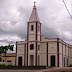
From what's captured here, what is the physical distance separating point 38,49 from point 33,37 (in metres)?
3.17

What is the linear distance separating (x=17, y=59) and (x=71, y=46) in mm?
16495

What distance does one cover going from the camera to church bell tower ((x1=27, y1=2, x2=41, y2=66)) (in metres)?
43.5

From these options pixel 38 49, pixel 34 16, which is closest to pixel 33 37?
pixel 38 49

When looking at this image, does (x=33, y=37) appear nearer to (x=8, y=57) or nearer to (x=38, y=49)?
(x=38, y=49)

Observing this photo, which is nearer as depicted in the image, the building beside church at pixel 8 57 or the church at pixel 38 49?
the church at pixel 38 49

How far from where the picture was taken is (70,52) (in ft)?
173

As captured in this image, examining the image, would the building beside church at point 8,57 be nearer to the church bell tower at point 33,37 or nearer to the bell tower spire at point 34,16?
the church bell tower at point 33,37

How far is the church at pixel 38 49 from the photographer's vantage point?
43.4 meters

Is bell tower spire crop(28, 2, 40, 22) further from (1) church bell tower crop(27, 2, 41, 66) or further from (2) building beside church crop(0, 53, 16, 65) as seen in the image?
(2) building beside church crop(0, 53, 16, 65)

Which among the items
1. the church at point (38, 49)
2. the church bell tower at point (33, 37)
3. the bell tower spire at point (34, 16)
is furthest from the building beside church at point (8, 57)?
the bell tower spire at point (34, 16)

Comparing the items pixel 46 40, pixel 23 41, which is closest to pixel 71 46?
pixel 46 40

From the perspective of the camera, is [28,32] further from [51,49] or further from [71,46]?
[71,46]

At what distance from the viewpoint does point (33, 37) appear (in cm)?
4431

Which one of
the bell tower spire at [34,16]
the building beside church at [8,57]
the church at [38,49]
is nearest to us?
the church at [38,49]
